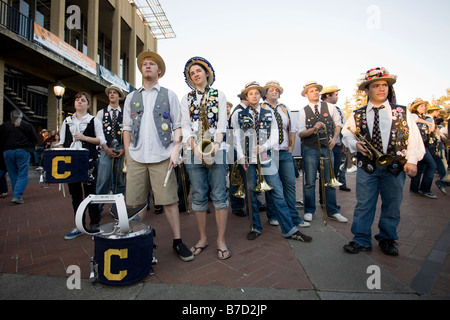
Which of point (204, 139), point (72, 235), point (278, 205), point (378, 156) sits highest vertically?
point (204, 139)

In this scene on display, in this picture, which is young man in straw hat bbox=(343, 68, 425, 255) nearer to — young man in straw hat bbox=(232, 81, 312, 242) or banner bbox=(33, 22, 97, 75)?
young man in straw hat bbox=(232, 81, 312, 242)

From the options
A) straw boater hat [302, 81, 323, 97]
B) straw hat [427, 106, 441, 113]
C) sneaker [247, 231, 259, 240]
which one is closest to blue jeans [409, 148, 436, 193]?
straw hat [427, 106, 441, 113]

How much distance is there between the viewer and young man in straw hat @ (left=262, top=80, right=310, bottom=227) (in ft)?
11.9

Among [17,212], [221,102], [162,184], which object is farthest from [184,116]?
[17,212]

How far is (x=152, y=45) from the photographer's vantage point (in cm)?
2394

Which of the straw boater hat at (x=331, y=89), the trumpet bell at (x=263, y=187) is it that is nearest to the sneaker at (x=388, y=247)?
the trumpet bell at (x=263, y=187)

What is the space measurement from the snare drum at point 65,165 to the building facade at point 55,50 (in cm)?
918

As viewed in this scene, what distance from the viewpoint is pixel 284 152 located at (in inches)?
→ 145

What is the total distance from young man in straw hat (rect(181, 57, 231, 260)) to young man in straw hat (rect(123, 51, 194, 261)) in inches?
6.2

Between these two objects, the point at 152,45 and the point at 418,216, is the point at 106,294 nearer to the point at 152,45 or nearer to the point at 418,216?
the point at 418,216

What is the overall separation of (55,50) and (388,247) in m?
13.9

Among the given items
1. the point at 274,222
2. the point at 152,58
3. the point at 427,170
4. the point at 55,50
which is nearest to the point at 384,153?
the point at 274,222

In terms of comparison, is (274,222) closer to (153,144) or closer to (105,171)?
(153,144)

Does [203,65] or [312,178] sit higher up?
[203,65]
